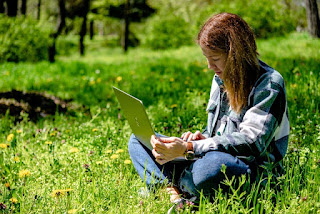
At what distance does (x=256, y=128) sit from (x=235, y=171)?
25cm

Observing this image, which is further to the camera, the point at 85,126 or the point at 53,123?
the point at 53,123

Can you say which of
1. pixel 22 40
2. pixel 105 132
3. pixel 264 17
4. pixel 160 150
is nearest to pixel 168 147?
pixel 160 150

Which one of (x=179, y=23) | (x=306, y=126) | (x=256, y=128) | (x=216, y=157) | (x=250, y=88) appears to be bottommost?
(x=179, y=23)

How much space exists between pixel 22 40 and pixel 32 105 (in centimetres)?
650

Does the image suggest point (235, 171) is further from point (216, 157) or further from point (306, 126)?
point (306, 126)

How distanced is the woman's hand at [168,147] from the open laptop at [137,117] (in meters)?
0.08

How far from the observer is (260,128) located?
73.8 inches

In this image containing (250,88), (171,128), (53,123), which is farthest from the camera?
(53,123)

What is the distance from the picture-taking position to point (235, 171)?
1.90 m

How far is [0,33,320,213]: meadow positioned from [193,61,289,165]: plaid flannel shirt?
160 millimetres

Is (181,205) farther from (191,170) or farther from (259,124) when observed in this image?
(259,124)

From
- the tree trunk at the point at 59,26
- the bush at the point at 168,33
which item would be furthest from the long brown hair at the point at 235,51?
the bush at the point at 168,33

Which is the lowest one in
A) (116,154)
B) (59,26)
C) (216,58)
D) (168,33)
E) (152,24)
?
(168,33)

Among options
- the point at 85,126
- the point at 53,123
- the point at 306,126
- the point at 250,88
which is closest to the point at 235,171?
the point at 250,88
